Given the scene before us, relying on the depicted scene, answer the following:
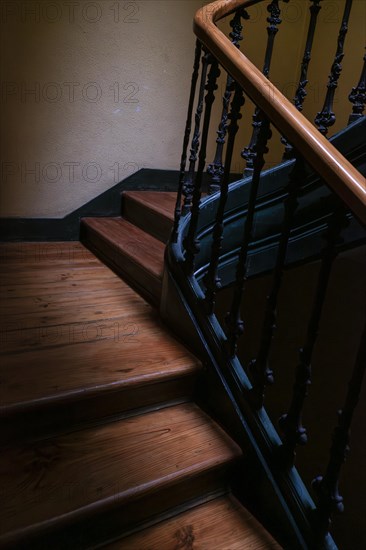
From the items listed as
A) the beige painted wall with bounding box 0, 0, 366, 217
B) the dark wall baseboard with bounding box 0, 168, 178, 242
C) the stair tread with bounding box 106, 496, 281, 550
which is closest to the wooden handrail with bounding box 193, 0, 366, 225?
the stair tread with bounding box 106, 496, 281, 550

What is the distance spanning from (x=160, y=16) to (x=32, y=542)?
2795mm

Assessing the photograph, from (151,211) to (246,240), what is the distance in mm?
1188

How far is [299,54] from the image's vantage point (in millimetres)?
3438

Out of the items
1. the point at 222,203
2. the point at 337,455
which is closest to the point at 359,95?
the point at 222,203

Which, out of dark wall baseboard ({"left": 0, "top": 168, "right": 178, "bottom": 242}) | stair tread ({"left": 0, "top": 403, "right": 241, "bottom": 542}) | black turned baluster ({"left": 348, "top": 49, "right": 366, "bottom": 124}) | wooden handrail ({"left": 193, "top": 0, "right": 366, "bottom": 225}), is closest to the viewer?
wooden handrail ({"left": 193, "top": 0, "right": 366, "bottom": 225})

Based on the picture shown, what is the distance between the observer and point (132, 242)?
2.49m

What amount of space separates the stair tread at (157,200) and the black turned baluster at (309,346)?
4.10 ft

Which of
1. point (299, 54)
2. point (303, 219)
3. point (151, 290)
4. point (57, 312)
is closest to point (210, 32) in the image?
point (303, 219)

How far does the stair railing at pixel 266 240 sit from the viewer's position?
4.03 ft

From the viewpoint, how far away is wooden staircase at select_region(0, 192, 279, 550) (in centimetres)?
125

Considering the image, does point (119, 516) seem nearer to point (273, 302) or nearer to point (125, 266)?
point (273, 302)

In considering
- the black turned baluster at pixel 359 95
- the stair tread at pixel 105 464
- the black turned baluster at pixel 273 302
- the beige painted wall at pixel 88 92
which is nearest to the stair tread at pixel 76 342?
the stair tread at pixel 105 464

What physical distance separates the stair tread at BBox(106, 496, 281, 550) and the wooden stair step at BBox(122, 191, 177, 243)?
4.59 ft

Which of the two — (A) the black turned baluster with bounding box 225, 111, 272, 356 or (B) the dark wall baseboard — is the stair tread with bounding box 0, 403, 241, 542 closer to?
(A) the black turned baluster with bounding box 225, 111, 272, 356
